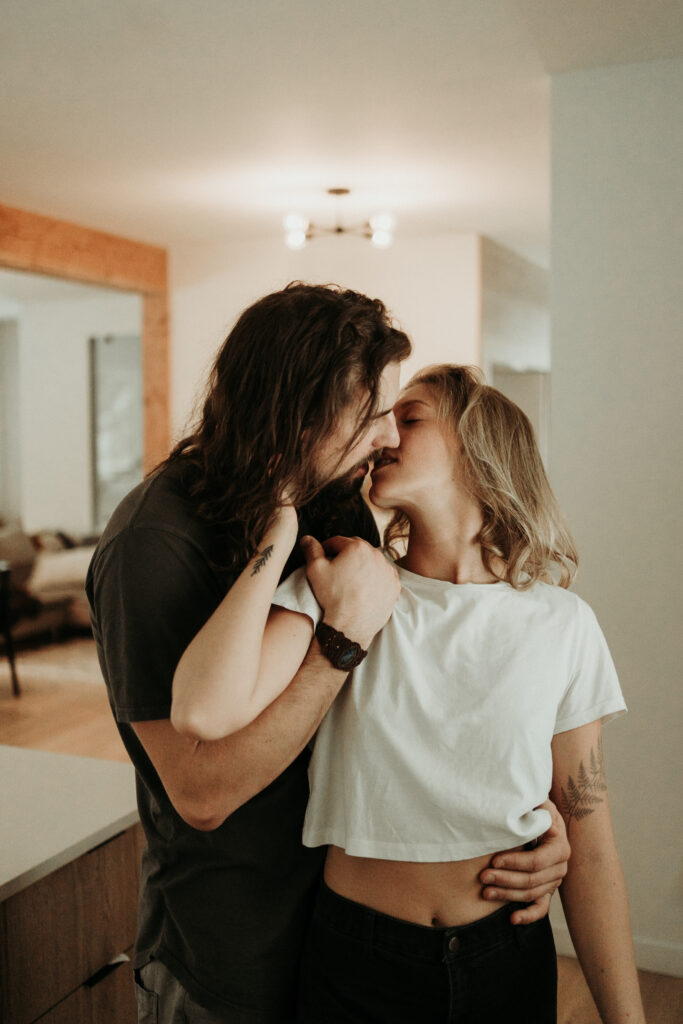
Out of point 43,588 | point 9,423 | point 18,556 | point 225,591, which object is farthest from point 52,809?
point 9,423

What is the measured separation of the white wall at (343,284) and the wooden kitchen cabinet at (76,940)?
4.63 m

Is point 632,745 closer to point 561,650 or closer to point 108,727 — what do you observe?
point 561,650

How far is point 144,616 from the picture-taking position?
1.16 m

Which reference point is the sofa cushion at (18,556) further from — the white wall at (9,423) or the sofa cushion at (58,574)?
the white wall at (9,423)

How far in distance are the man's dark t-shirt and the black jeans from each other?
0.06 meters

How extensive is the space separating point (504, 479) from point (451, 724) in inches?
15.9

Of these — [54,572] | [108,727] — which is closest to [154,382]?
[54,572]

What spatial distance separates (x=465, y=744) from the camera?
122cm

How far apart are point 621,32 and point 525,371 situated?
449 centimetres

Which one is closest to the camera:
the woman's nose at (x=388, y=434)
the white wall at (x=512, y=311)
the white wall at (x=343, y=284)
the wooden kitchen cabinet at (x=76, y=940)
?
the woman's nose at (x=388, y=434)

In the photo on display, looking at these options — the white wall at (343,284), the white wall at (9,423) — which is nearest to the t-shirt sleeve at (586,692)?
the white wall at (343,284)

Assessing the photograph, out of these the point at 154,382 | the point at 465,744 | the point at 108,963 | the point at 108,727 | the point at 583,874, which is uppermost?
the point at 154,382

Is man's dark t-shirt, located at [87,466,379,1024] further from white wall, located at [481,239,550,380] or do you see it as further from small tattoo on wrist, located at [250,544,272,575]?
white wall, located at [481,239,550,380]

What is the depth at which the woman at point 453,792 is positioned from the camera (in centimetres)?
121
